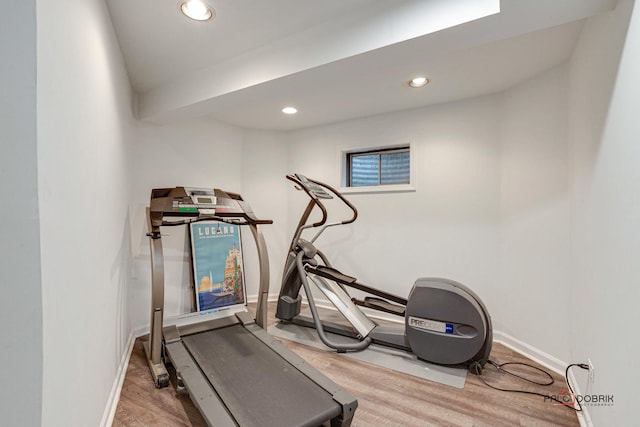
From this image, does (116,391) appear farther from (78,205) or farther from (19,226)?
(19,226)

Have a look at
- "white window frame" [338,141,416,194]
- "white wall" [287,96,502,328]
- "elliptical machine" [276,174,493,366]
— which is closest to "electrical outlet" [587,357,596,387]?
"elliptical machine" [276,174,493,366]

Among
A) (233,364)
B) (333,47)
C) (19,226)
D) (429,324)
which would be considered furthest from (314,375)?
(333,47)

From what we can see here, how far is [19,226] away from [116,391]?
172 cm

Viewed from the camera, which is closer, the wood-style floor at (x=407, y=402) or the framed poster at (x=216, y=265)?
the wood-style floor at (x=407, y=402)

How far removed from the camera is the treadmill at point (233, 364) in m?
1.67

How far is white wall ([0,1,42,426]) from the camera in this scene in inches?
30.2

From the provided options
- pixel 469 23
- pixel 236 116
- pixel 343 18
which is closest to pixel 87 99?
pixel 343 18

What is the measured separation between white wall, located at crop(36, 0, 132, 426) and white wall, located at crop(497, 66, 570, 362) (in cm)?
310

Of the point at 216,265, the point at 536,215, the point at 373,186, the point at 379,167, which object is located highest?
the point at 379,167

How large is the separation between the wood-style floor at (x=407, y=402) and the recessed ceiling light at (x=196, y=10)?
7.98 ft

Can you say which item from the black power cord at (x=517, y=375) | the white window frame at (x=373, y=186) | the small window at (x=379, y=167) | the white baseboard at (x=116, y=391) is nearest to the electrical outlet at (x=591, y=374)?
the black power cord at (x=517, y=375)

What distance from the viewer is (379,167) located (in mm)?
3748

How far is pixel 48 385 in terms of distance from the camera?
0.91 meters

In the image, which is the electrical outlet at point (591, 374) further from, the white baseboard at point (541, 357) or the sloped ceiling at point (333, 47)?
the sloped ceiling at point (333, 47)
